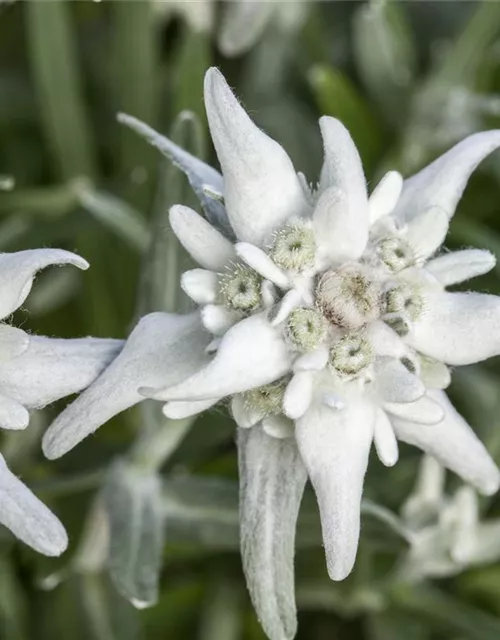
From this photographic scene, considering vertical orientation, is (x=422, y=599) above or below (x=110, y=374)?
below

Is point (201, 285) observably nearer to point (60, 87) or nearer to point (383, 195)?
point (383, 195)

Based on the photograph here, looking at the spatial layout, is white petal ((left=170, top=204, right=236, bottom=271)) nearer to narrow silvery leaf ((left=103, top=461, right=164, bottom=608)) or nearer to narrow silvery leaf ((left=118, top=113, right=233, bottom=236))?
narrow silvery leaf ((left=118, top=113, right=233, bottom=236))

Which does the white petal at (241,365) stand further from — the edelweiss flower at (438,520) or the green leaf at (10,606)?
the green leaf at (10,606)

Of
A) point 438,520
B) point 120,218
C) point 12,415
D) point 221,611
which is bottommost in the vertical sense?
point 221,611

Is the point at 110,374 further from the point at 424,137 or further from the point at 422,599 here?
the point at 424,137

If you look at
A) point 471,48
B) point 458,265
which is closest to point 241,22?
point 471,48

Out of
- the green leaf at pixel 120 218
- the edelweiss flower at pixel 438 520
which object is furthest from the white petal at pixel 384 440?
the green leaf at pixel 120 218

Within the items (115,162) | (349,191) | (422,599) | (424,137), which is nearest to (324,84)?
(424,137)
